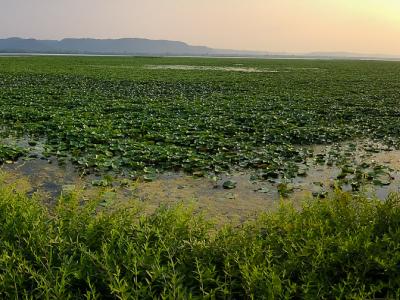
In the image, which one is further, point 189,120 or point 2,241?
point 189,120

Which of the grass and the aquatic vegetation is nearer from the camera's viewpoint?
the grass

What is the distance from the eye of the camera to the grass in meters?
3.83

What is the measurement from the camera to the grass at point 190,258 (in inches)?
151

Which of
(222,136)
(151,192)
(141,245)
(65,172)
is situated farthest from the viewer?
(222,136)

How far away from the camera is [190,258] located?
437cm

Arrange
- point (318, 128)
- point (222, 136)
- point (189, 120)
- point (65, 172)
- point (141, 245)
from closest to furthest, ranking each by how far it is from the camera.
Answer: point (141, 245) → point (65, 172) → point (222, 136) → point (318, 128) → point (189, 120)

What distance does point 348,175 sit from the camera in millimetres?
8898

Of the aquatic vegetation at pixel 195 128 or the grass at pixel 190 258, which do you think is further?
the aquatic vegetation at pixel 195 128

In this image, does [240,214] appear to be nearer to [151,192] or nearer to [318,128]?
[151,192]

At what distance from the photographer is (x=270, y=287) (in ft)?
12.0

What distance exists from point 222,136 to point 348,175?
4287 mm

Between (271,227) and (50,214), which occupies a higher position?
(271,227)

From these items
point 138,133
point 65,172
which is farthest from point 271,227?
point 138,133

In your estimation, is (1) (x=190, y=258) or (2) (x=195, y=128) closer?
(1) (x=190, y=258)
